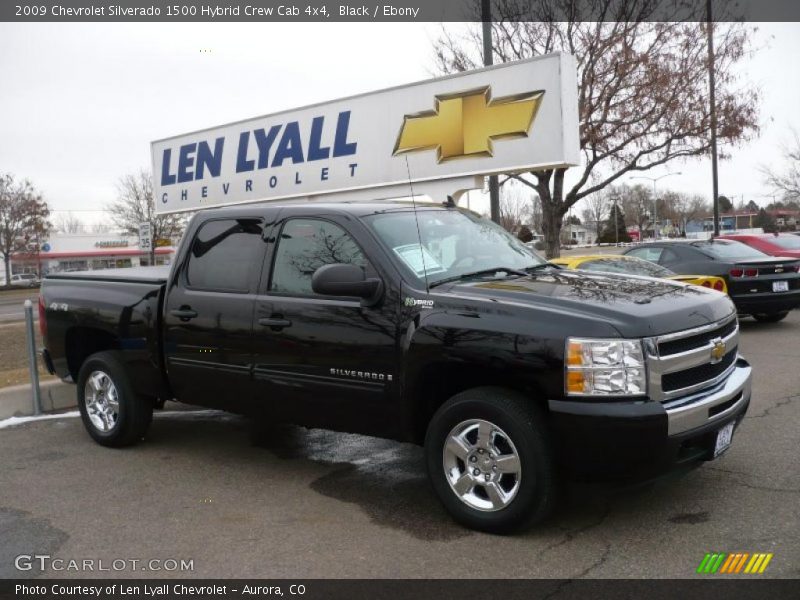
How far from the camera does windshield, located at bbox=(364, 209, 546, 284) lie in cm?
470

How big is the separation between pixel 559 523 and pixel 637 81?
601 inches

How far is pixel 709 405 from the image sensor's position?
4.00 meters

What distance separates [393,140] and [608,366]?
8.87 meters

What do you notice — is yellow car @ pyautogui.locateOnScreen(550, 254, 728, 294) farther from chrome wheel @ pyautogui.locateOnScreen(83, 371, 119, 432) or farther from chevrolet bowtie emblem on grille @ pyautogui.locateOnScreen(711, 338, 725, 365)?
chrome wheel @ pyautogui.locateOnScreen(83, 371, 119, 432)

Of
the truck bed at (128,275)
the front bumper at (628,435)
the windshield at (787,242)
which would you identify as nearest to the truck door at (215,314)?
the truck bed at (128,275)

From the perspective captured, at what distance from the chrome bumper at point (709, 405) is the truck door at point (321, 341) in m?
1.55

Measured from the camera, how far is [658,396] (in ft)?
12.6

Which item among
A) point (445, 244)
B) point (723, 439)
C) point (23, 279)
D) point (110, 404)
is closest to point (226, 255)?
point (445, 244)

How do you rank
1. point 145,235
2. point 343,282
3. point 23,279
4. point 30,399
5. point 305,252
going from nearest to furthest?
point 343,282 → point 305,252 → point 30,399 → point 145,235 → point 23,279

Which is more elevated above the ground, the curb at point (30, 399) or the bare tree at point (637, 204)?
the bare tree at point (637, 204)

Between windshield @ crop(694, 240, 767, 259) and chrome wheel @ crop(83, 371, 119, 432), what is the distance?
9689 millimetres

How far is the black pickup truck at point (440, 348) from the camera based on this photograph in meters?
3.82

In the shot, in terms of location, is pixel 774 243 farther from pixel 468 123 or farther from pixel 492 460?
pixel 492 460
